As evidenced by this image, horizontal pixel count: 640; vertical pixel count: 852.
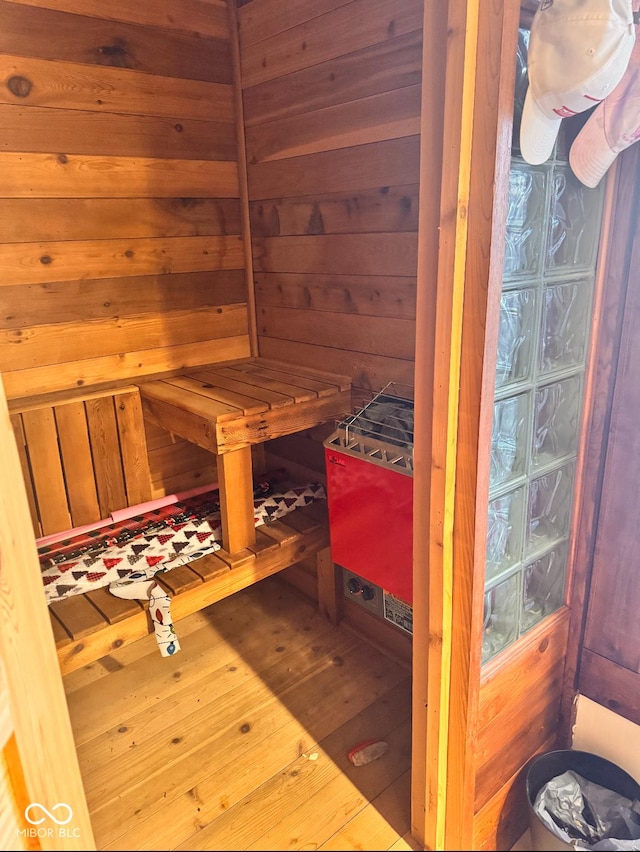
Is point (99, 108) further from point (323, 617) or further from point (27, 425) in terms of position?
point (323, 617)

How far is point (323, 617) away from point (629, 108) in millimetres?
1656

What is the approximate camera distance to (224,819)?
786 millimetres

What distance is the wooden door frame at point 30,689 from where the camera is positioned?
0.76 meters

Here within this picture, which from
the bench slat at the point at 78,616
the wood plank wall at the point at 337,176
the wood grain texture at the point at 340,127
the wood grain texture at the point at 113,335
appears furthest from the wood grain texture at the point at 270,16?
the bench slat at the point at 78,616

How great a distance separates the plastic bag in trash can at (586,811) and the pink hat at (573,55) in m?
1.29

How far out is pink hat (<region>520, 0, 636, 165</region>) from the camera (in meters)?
0.96

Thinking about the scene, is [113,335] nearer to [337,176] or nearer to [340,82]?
[337,176]

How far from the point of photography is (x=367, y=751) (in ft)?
4.42

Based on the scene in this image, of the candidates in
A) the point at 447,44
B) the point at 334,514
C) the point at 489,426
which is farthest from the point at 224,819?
the point at 447,44

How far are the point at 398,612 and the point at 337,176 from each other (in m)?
1.27

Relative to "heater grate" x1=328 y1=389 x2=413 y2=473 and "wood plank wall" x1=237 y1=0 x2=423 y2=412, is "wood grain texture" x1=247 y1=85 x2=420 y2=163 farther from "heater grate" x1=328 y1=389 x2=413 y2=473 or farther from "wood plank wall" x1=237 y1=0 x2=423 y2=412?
"heater grate" x1=328 y1=389 x2=413 y2=473

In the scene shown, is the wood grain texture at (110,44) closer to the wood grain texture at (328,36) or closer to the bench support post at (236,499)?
the wood grain texture at (328,36)

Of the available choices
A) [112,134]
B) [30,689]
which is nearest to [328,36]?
[112,134]

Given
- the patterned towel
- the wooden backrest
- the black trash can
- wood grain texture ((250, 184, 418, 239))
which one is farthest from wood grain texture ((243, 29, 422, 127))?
the black trash can
